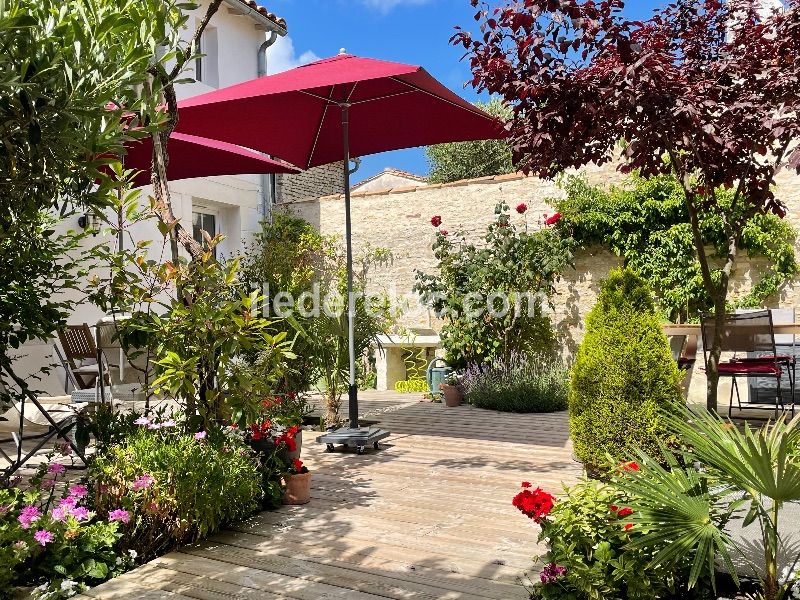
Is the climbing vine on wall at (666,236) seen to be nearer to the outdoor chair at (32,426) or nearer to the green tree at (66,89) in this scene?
the outdoor chair at (32,426)

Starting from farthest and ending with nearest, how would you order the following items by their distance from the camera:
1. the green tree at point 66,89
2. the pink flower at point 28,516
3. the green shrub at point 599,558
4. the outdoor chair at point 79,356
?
the outdoor chair at point 79,356, the pink flower at point 28,516, the green shrub at point 599,558, the green tree at point 66,89

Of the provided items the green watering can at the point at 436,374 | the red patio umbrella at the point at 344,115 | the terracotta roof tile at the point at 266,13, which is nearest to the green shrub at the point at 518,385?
the green watering can at the point at 436,374

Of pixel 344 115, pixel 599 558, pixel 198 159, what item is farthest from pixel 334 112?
pixel 599 558

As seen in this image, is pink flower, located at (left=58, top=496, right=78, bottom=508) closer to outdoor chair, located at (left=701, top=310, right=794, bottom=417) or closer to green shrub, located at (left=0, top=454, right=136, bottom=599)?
green shrub, located at (left=0, top=454, right=136, bottom=599)

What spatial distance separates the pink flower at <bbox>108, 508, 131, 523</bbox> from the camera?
2.99 m

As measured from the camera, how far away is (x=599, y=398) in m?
4.14

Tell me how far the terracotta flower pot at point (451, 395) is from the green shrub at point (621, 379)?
365cm

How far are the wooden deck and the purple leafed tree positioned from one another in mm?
1453

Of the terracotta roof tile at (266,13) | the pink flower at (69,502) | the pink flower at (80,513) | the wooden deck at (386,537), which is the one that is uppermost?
the terracotta roof tile at (266,13)

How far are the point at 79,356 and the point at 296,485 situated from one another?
4.16 metres

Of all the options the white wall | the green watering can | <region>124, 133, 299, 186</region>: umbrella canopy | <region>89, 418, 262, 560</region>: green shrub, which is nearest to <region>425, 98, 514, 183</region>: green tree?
the white wall

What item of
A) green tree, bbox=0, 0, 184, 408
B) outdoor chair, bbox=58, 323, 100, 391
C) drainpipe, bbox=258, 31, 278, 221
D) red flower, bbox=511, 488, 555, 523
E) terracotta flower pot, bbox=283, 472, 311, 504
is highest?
drainpipe, bbox=258, 31, 278, 221

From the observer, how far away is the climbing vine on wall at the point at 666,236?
311 inches

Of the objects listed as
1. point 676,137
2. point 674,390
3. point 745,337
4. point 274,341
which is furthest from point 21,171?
point 745,337
